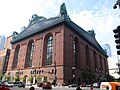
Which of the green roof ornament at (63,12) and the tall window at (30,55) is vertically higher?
the green roof ornament at (63,12)

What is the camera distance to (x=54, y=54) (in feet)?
192

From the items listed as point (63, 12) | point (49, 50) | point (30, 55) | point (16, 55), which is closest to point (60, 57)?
point (49, 50)

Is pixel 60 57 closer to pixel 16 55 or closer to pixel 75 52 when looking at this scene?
pixel 75 52

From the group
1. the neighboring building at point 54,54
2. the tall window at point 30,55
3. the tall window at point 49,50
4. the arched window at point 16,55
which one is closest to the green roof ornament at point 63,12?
the neighboring building at point 54,54

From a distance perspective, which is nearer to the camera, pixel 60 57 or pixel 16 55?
pixel 60 57

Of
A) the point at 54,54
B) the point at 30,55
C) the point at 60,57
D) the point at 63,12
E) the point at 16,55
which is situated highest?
the point at 63,12

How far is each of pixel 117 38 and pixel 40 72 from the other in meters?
53.7

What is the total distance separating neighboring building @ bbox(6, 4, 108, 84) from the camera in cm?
5584

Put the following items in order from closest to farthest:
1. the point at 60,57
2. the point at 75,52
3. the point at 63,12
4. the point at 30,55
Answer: the point at 60,57, the point at 63,12, the point at 75,52, the point at 30,55

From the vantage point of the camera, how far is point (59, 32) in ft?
199

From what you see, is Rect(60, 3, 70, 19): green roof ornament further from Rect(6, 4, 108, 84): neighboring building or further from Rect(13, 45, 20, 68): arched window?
→ Rect(13, 45, 20, 68): arched window

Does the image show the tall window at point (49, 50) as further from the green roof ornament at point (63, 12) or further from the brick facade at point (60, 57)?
the green roof ornament at point (63, 12)

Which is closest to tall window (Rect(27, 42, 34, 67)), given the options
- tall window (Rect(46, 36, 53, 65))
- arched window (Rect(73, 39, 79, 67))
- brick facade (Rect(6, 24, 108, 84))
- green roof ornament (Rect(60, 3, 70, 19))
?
brick facade (Rect(6, 24, 108, 84))

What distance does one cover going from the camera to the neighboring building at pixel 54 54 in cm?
5584
